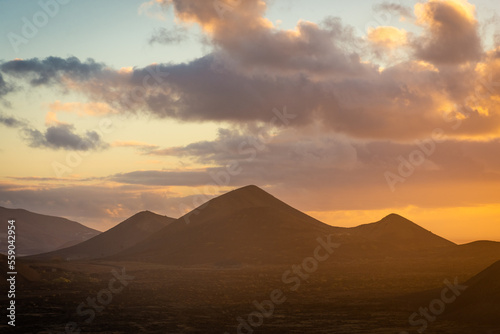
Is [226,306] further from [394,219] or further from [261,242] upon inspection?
[394,219]

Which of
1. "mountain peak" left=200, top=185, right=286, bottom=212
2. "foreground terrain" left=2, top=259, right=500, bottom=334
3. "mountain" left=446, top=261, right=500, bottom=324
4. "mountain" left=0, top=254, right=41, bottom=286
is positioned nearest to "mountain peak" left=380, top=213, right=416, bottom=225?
"mountain peak" left=200, top=185, right=286, bottom=212

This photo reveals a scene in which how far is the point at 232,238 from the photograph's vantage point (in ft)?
494

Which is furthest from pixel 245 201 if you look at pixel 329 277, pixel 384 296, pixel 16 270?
pixel 384 296

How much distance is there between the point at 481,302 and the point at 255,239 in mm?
107482

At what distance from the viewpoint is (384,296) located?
56.8 meters

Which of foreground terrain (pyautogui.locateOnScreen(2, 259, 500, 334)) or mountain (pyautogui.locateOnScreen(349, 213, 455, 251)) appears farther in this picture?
mountain (pyautogui.locateOnScreen(349, 213, 455, 251))

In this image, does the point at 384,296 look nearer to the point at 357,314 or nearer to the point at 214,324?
the point at 357,314

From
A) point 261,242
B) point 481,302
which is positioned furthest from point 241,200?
point 481,302

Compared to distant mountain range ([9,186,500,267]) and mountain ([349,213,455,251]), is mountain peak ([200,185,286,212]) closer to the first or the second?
distant mountain range ([9,186,500,267])

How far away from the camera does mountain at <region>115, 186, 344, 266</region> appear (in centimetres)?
13600

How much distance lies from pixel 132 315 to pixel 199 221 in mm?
130051

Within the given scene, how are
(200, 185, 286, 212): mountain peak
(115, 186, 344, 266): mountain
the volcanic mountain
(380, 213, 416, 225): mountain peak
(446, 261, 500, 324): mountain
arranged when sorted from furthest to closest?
(200, 185, 286, 212): mountain peak → (380, 213, 416, 225): mountain peak → the volcanic mountain → (115, 186, 344, 266): mountain → (446, 261, 500, 324): mountain

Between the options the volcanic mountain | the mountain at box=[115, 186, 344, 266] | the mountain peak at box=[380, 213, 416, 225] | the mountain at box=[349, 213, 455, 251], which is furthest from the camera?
the mountain peak at box=[380, 213, 416, 225]

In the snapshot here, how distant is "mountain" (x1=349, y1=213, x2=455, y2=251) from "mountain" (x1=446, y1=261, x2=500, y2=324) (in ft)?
340
